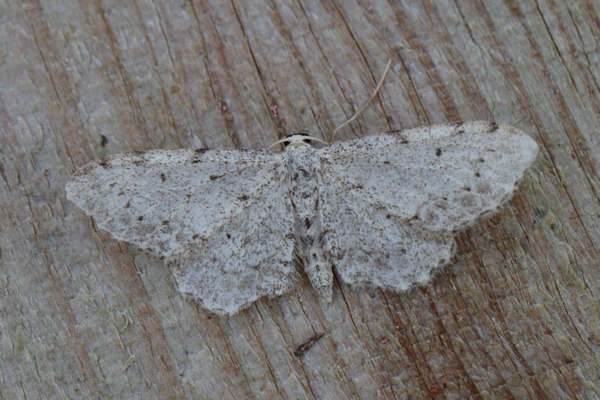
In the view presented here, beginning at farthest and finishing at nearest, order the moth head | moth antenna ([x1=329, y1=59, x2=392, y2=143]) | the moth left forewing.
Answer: moth antenna ([x1=329, y1=59, x2=392, y2=143]), the moth head, the moth left forewing

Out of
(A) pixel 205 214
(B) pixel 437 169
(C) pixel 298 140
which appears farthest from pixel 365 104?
(A) pixel 205 214

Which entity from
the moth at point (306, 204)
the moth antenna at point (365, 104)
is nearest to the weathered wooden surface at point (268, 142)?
the moth antenna at point (365, 104)

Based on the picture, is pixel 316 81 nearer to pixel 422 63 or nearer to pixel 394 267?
pixel 422 63

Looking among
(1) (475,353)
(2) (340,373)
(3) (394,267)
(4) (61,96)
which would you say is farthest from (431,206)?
(4) (61,96)

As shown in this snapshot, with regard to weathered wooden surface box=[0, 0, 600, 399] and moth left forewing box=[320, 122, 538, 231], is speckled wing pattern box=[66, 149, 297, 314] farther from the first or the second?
moth left forewing box=[320, 122, 538, 231]

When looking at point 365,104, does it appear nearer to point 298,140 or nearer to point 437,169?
point 298,140

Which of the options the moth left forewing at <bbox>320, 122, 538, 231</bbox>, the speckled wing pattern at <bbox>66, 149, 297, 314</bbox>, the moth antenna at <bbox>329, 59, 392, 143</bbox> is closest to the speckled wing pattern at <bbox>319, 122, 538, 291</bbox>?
the moth left forewing at <bbox>320, 122, 538, 231</bbox>
